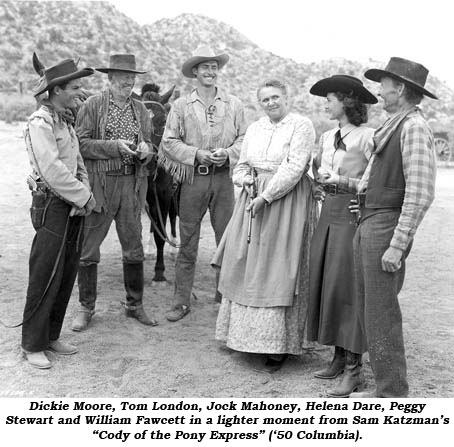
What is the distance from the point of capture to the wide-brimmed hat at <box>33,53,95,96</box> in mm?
3930

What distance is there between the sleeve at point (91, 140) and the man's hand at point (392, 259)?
2.39 meters

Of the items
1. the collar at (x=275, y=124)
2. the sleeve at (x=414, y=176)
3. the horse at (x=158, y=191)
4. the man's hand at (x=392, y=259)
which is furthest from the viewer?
the horse at (x=158, y=191)

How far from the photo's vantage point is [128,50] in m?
46.2

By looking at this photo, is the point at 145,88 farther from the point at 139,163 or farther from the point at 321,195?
the point at 321,195

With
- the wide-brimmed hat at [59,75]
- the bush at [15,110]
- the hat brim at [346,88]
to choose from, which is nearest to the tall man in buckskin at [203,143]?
the wide-brimmed hat at [59,75]

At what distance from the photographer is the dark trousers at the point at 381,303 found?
3.37m

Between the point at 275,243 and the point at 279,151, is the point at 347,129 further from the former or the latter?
the point at 275,243

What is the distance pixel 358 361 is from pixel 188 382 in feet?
3.60

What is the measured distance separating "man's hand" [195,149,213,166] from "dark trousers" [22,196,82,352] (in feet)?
3.98

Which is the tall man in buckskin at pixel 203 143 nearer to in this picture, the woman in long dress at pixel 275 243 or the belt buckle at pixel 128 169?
the belt buckle at pixel 128 169

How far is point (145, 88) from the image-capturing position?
7.18 metres

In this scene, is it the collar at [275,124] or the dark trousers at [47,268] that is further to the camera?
the collar at [275,124]

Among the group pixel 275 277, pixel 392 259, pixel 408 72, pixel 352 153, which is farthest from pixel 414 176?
pixel 275 277
